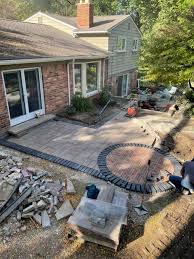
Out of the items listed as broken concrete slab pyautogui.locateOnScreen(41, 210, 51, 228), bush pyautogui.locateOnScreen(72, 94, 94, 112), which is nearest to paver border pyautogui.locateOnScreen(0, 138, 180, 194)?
broken concrete slab pyautogui.locateOnScreen(41, 210, 51, 228)

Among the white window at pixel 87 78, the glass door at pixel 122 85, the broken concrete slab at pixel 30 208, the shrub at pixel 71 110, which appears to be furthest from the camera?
the glass door at pixel 122 85

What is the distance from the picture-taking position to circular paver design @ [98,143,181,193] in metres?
5.71

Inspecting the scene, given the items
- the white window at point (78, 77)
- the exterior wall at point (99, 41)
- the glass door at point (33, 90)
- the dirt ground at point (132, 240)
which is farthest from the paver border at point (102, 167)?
the exterior wall at point (99, 41)

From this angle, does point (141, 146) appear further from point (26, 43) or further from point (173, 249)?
→ point (26, 43)

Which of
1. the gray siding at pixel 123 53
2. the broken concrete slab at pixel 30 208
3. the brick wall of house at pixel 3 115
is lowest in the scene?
the broken concrete slab at pixel 30 208

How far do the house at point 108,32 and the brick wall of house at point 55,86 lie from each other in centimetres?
516

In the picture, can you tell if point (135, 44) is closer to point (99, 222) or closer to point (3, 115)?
point (3, 115)

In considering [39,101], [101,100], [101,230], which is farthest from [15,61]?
[101,100]

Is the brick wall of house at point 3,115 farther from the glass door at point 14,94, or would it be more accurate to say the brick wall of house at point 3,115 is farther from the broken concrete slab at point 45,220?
the broken concrete slab at point 45,220

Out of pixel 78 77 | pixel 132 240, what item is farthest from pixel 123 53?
pixel 132 240

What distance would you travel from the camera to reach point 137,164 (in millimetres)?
6758

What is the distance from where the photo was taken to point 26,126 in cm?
854

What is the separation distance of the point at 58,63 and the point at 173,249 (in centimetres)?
863

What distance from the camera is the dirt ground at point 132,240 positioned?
3793mm
